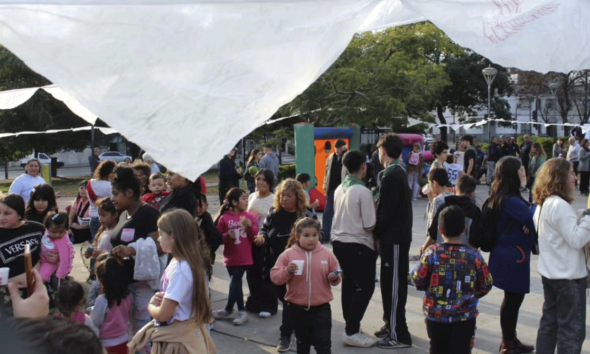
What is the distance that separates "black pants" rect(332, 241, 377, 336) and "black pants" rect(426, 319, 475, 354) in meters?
1.22

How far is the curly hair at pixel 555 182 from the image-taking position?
4.92 metres

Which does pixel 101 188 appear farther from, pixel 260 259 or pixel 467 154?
pixel 467 154

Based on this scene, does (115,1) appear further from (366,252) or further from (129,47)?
(366,252)

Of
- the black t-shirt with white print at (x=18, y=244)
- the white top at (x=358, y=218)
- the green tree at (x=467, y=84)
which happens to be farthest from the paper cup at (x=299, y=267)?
the green tree at (x=467, y=84)

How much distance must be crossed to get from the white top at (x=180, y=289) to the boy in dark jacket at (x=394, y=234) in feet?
7.40

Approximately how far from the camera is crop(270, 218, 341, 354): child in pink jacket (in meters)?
5.11

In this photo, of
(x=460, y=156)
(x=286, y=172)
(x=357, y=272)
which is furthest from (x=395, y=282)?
(x=286, y=172)

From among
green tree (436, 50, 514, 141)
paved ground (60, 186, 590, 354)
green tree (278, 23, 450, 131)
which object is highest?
green tree (436, 50, 514, 141)

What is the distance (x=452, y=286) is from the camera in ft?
15.2

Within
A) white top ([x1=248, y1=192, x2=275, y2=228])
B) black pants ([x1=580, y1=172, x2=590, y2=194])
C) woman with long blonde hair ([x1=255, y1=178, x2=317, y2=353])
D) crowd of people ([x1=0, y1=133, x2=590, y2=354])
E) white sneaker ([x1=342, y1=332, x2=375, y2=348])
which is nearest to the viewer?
crowd of people ([x1=0, y1=133, x2=590, y2=354])

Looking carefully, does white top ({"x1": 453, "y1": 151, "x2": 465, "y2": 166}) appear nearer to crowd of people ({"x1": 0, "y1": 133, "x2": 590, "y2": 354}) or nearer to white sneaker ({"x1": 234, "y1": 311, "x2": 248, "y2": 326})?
crowd of people ({"x1": 0, "y1": 133, "x2": 590, "y2": 354})

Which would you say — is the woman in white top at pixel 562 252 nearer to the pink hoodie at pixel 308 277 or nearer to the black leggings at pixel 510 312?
the black leggings at pixel 510 312

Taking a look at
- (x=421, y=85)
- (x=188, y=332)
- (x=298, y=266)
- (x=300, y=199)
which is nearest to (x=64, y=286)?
(x=188, y=332)

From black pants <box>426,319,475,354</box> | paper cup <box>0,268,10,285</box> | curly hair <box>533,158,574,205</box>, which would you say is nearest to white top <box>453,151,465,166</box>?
curly hair <box>533,158,574,205</box>
